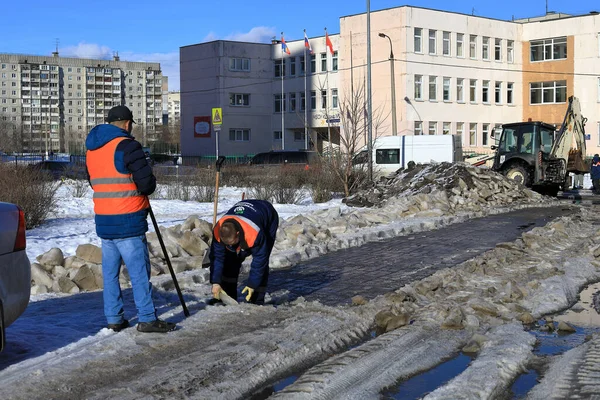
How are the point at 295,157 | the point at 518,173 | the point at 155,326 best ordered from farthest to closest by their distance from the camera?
the point at 295,157 → the point at 518,173 → the point at 155,326

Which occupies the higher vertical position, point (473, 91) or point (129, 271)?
point (473, 91)

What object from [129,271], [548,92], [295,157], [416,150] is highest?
[548,92]

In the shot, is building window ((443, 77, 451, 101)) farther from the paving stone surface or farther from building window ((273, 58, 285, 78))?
the paving stone surface

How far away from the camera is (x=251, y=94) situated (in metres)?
70.1

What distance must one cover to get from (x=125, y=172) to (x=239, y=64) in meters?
64.0

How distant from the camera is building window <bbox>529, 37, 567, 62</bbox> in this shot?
204 ft

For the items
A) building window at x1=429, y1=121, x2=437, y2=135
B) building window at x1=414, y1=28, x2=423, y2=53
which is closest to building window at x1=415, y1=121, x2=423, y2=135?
building window at x1=429, y1=121, x2=437, y2=135

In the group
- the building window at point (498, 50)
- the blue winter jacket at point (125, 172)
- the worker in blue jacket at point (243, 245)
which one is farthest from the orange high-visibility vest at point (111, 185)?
the building window at point (498, 50)

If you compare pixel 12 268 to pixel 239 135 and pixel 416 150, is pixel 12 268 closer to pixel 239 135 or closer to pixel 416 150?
pixel 416 150

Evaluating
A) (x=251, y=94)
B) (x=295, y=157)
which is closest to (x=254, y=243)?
(x=295, y=157)

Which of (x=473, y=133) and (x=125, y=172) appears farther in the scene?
(x=473, y=133)

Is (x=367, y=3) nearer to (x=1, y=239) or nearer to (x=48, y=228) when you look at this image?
(x=48, y=228)

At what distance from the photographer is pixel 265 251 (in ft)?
26.2

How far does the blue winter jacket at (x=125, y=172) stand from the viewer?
259 inches
